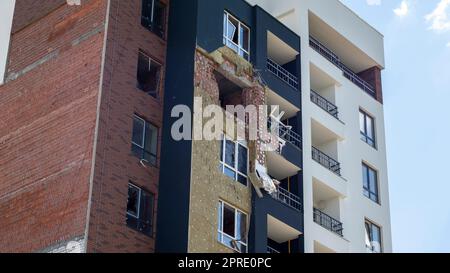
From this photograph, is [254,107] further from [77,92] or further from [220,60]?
[77,92]

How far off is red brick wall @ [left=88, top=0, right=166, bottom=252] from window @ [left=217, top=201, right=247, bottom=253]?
8.51 ft

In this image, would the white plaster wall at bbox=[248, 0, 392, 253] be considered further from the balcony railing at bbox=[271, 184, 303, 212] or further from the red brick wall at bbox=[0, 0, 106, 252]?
the red brick wall at bbox=[0, 0, 106, 252]

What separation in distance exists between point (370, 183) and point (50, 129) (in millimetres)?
15970

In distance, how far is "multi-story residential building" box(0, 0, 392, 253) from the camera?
36.5 m

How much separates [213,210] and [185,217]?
132cm

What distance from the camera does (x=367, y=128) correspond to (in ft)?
160

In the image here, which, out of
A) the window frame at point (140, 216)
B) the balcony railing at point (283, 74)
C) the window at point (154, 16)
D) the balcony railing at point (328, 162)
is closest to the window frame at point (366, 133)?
the balcony railing at point (328, 162)

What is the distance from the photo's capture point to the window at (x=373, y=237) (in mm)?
45656

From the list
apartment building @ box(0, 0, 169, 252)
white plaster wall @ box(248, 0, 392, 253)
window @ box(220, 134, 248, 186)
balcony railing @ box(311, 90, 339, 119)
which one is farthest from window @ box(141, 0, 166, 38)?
balcony railing @ box(311, 90, 339, 119)

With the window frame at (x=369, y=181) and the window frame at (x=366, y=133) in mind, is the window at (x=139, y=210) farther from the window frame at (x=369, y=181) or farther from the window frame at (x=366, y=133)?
the window frame at (x=366, y=133)

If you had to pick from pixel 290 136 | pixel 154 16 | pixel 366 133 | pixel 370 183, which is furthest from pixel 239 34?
pixel 370 183

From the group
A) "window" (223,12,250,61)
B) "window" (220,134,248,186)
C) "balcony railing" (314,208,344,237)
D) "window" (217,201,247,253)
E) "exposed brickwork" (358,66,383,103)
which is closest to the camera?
"window" (217,201,247,253)
